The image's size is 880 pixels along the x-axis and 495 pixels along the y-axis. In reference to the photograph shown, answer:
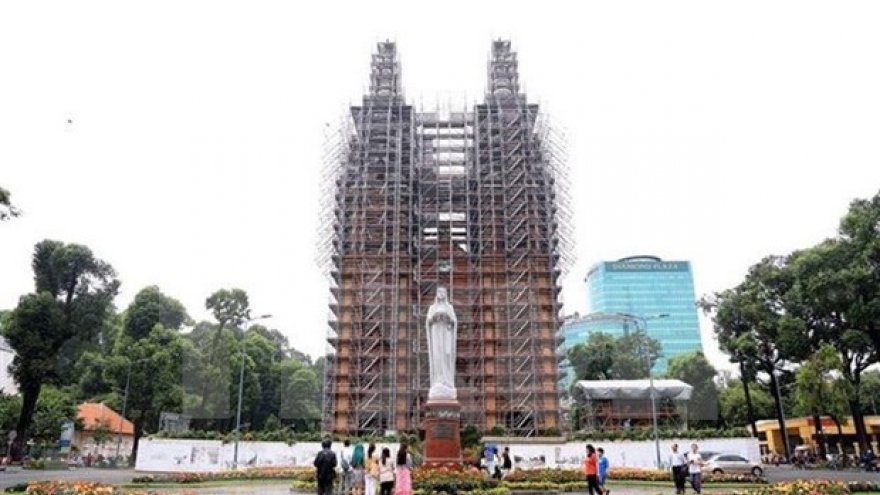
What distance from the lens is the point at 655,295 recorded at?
12038cm

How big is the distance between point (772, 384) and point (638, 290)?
80587mm

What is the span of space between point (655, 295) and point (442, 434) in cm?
10923

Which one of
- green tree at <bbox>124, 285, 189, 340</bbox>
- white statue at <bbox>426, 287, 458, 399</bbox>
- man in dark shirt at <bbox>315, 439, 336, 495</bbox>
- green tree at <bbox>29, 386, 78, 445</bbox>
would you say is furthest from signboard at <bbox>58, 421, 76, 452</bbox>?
man in dark shirt at <bbox>315, 439, 336, 495</bbox>

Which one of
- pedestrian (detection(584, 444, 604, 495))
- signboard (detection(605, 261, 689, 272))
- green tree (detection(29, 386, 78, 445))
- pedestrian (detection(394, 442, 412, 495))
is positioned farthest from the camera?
signboard (detection(605, 261, 689, 272))

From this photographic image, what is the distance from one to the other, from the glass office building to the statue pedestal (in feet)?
334

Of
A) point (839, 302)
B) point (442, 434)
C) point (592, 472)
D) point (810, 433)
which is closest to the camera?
point (592, 472)

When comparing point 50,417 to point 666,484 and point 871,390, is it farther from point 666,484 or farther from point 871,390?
point 871,390

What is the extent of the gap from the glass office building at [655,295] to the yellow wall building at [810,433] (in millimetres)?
55843

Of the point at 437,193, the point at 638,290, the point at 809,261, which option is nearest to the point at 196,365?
the point at 437,193

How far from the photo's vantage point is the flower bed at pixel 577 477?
20562mm

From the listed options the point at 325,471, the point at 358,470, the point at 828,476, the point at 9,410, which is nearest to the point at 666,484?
the point at 828,476

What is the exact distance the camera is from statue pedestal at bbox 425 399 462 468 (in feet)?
61.3

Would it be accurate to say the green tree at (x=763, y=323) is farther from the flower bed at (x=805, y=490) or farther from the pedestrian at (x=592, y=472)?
the pedestrian at (x=592, y=472)

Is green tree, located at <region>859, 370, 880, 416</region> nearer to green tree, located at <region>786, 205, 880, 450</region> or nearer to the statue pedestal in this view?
green tree, located at <region>786, 205, 880, 450</region>
